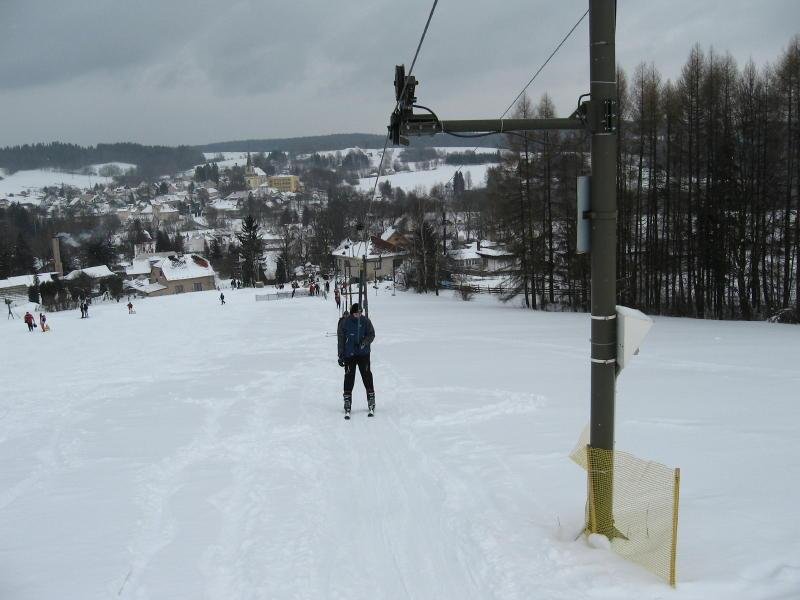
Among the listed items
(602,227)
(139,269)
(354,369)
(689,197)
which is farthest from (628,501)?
(139,269)

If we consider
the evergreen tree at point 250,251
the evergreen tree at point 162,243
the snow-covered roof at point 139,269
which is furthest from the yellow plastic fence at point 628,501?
the evergreen tree at point 162,243

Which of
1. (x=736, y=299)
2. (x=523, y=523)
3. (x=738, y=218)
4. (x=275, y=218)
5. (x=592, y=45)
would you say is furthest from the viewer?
(x=275, y=218)

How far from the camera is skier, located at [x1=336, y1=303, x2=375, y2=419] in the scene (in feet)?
29.6

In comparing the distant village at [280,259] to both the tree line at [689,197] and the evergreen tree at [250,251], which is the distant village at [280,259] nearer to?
the evergreen tree at [250,251]

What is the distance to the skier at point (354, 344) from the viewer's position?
29.6 feet

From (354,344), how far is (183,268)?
87321 millimetres

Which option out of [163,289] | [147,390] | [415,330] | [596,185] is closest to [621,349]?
[596,185]

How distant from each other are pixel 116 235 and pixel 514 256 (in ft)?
528

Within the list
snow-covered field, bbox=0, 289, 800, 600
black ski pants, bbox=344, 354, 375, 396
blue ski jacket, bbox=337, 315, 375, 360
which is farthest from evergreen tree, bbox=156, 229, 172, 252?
blue ski jacket, bbox=337, 315, 375, 360

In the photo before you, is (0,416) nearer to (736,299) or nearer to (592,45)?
(592,45)

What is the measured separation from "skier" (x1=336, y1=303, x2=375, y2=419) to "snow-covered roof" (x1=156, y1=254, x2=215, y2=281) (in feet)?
280

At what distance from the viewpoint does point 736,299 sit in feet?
102

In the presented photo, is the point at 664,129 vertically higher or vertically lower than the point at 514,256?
higher

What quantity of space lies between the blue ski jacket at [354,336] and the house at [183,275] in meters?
83.3
